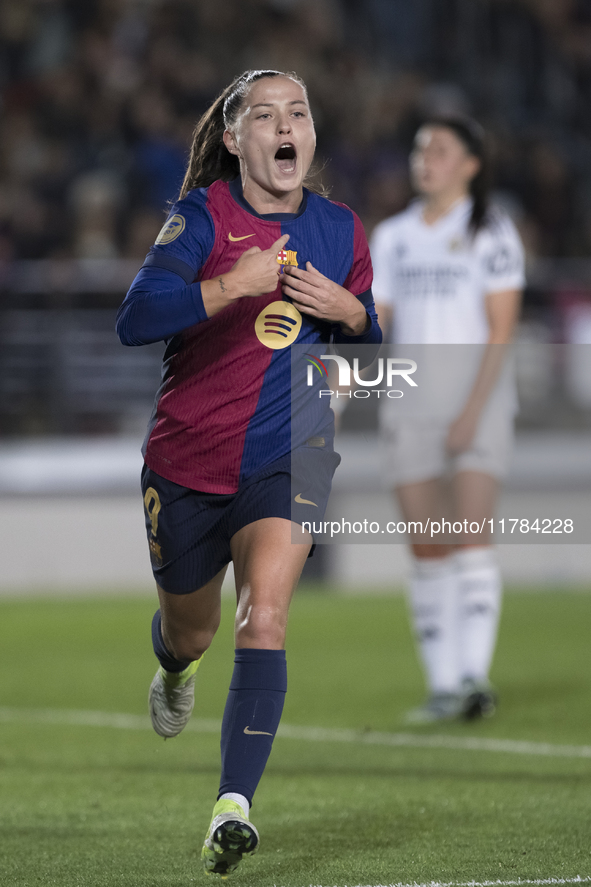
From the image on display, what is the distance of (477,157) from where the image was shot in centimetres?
612

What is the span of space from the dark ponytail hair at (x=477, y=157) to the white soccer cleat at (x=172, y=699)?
2.72 m

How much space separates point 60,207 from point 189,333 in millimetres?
9215

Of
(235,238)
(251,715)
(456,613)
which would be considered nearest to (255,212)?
(235,238)

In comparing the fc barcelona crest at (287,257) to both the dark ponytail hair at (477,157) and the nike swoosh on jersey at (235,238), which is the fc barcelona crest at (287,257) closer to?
the nike swoosh on jersey at (235,238)

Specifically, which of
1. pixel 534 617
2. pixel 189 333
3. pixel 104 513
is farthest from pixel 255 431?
pixel 104 513

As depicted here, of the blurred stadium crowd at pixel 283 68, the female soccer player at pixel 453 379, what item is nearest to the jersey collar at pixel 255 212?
the female soccer player at pixel 453 379

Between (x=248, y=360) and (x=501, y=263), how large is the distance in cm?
280

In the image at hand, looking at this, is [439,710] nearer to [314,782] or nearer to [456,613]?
[456,613]

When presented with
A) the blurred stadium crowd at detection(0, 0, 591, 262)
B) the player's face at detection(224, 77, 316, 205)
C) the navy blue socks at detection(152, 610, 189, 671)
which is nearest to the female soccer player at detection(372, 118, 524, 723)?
the navy blue socks at detection(152, 610, 189, 671)

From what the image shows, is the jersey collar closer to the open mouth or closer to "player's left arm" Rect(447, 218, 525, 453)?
the open mouth

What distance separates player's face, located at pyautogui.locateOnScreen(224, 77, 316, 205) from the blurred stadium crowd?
875 cm

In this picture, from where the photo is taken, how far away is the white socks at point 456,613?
5848 mm

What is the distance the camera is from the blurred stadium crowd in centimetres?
1258

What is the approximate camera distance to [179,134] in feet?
43.7
